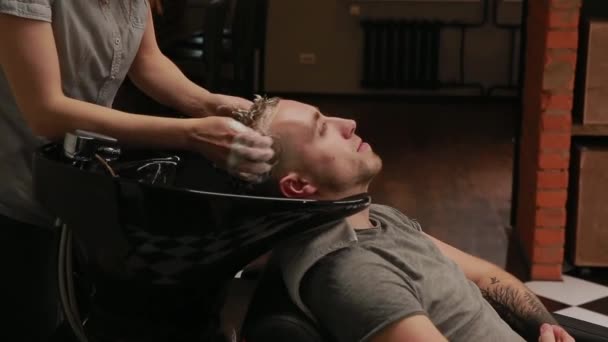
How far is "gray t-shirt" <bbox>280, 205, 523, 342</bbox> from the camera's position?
1.29 meters

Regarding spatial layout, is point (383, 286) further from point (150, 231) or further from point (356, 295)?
point (150, 231)

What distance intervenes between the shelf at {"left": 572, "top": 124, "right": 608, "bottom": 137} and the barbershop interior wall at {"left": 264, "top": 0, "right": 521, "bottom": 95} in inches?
157

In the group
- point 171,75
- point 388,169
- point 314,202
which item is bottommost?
point 388,169

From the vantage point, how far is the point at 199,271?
124 cm

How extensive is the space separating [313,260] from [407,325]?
16 cm

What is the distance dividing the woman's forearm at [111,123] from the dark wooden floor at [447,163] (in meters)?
2.48

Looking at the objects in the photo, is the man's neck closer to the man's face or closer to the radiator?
the man's face

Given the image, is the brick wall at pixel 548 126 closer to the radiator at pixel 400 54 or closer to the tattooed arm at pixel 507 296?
the tattooed arm at pixel 507 296

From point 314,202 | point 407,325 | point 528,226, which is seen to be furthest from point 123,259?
point 528,226

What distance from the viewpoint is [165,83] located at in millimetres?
1637

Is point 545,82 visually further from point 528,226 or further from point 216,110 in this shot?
point 216,110

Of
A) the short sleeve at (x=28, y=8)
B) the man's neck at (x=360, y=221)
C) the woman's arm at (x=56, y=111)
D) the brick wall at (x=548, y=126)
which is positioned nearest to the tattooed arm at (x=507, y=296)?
the man's neck at (x=360, y=221)

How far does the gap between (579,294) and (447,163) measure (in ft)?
7.05

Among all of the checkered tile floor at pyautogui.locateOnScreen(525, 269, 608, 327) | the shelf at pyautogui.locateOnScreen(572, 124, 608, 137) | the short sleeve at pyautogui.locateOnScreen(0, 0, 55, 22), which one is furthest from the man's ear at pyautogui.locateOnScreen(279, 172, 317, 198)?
the shelf at pyautogui.locateOnScreen(572, 124, 608, 137)
